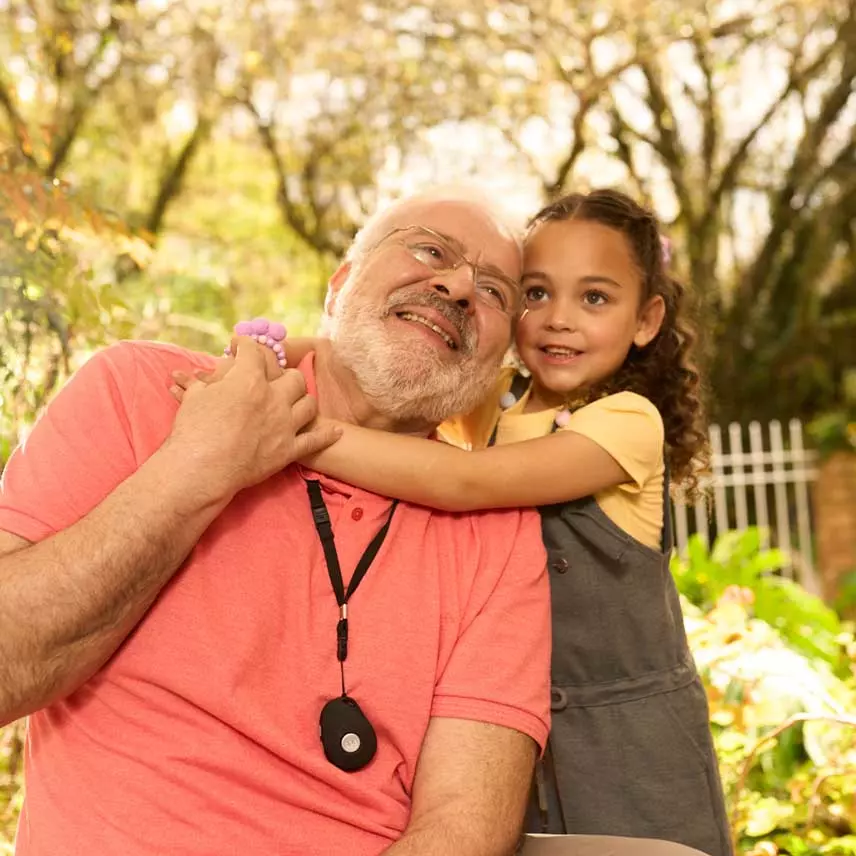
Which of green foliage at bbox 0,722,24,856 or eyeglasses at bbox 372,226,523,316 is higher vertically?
eyeglasses at bbox 372,226,523,316

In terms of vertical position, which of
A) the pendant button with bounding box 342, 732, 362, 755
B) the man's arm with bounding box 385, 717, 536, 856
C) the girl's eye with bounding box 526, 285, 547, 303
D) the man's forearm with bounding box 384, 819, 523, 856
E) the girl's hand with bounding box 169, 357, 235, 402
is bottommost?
→ the man's forearm with bounding box 384, 819, 523, 856

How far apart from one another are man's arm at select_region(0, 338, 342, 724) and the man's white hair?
→ 0.82m

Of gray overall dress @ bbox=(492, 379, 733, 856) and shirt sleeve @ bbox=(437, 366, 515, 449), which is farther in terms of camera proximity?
shirt sleeve @ bbox=(437, 366, 515, 449)

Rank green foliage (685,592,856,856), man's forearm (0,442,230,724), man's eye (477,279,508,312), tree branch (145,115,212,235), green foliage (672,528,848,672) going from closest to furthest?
man's forearm (0,442,230,724)
man's eye (477,279,508,312)
green foliage (685,592,856,856)
green foliage (672,528,848,672)
tree branch (145,115,212,235)

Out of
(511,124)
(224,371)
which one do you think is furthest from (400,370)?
(511,124)

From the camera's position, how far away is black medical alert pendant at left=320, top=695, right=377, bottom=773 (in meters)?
2.13

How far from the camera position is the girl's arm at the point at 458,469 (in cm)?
238

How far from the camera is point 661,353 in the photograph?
314 centimetres

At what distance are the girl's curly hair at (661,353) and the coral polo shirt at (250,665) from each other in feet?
2.88

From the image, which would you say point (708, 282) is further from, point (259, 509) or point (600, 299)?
point (259, 509)


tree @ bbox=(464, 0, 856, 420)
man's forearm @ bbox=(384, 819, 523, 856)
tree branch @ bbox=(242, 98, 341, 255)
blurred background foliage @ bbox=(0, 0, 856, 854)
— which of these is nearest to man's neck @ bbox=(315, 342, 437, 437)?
man's forearm @ bbox=(384, 819, 523, 856)

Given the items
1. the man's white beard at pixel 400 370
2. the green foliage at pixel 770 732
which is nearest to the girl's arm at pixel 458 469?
the man's white beard at pixel 400 370

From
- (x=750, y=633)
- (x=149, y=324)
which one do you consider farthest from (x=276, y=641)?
(x=149, y=324)

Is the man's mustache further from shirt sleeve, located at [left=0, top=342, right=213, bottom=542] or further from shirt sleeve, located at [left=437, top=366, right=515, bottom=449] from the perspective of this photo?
shirt sleeve, located at [left=0, top=342, right=213, bottom=542]
